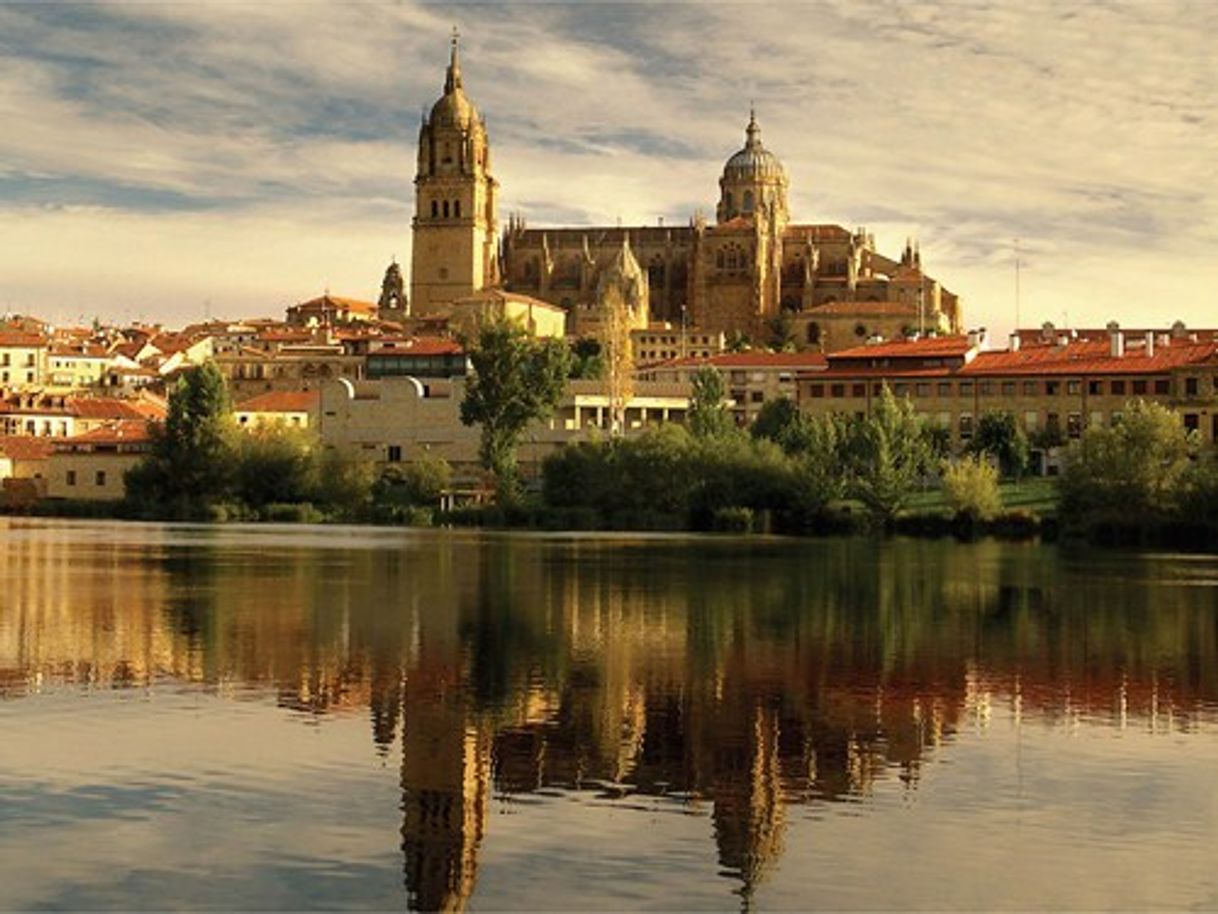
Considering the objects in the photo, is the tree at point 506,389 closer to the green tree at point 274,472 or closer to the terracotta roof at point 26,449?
the green tree at point 274,472

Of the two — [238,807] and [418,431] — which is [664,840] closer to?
[238,807]

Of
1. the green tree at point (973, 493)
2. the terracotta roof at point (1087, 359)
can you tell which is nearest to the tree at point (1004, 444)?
the terracotta roof at point (1087, 359)

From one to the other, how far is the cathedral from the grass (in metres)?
73.3

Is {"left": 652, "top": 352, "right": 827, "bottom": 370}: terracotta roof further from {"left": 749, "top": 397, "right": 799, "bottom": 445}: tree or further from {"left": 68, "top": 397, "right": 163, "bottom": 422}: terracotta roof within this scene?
{"left": 68, "top": 397, "right": 163, "bottom": 422}: terracotta roof

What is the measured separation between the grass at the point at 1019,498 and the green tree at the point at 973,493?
1.43 metres

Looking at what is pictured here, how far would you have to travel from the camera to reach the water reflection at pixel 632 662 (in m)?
19.9

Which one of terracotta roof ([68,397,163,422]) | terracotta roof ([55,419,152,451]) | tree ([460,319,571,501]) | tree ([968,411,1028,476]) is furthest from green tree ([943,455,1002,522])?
terracotta roof ([68,397,163,422])

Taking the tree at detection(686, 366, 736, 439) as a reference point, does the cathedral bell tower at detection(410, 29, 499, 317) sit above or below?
above

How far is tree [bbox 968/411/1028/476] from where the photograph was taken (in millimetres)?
92312

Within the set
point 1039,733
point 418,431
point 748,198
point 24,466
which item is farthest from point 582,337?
point 1039,733

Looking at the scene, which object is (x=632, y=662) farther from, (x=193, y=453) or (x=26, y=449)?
(x=26, y=449)

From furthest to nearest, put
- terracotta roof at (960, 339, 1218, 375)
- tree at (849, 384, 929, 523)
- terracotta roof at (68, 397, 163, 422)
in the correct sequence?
terracotta roof at (68, 397, 163, 422) → terracotta roof at (960, 339, 1218, 375) → tree at (849, 384, 929, 523)

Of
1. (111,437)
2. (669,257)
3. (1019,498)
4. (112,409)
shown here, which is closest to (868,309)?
(669,257)

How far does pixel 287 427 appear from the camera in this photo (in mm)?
98875
